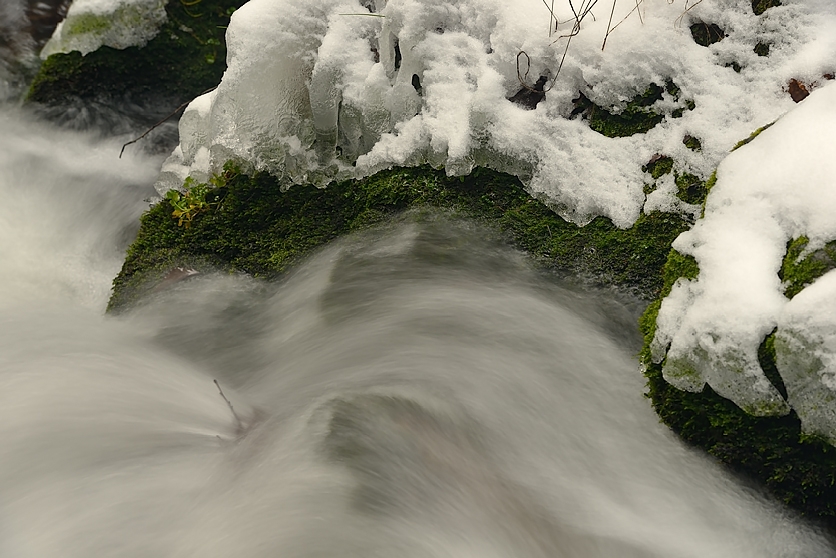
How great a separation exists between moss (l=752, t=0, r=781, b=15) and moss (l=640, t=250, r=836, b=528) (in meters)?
1.50

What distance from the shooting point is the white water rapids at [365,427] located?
8.98 ft

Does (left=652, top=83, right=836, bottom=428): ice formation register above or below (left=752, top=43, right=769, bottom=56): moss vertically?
below

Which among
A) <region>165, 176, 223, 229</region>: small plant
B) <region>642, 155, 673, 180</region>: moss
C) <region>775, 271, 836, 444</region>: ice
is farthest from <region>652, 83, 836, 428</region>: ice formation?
<region>165, 176, 223, 229</region>: small plant

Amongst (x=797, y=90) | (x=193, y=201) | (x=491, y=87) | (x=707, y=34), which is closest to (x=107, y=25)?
(x=193, y=201)

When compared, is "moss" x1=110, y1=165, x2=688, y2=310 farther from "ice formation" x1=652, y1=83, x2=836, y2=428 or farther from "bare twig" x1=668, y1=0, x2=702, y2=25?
"bare twig" x1=668, y1=0, x2=702, y2=25

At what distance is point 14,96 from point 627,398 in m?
5.53

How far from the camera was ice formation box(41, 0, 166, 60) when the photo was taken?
207 inches

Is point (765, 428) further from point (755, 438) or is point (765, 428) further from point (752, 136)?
point (752, 136)

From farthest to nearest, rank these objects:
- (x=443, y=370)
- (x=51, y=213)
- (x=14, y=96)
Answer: (x=14, y=96), (x=51, y=213), (x=443, y=370)

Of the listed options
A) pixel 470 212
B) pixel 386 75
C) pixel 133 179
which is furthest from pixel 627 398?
pixel 133 179

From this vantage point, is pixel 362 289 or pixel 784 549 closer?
pixel 784 549

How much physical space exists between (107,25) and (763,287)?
5308 millimetres

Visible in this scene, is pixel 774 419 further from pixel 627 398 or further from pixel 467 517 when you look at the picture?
pixel 467 517

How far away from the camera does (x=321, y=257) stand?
3766mm
